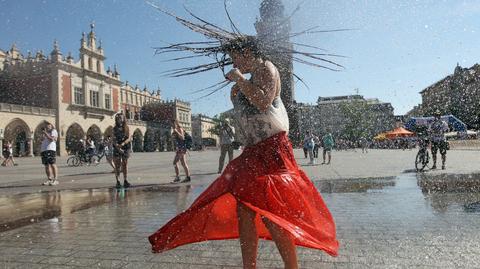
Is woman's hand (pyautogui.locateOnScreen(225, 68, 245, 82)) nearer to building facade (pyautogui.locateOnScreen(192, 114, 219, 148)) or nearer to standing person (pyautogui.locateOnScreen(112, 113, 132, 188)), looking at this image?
standing person (pyautogui.locateOnScreen(112, 113, 132, 188))

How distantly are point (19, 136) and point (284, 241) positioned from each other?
44902mm

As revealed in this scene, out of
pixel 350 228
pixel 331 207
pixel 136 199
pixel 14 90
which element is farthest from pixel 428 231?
pixel 14 90

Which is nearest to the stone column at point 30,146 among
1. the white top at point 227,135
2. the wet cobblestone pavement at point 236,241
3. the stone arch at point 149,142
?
the stone arch at point 149,142

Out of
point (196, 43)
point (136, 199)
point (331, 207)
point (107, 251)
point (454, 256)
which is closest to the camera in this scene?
point (196, 43)

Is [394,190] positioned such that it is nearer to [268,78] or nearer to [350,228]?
[350,228]

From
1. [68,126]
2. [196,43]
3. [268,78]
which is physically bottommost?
[268,78]

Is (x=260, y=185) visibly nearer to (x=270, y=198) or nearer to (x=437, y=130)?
(x=270, y=198)

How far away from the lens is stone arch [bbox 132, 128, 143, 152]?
199 ft

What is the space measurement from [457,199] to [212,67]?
451cm

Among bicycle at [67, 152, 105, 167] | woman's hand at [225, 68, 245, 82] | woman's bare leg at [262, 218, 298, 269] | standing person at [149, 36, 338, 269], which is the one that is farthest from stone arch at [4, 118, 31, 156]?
woman's bare leg at [262, 218, 298, 269]

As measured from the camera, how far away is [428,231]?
3.71 meters

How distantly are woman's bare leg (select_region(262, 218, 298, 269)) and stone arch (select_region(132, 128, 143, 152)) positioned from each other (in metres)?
60.3

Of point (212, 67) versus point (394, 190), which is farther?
point (394, 190)

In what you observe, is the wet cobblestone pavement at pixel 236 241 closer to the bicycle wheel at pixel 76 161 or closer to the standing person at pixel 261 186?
the standing person at pixel 261 186
